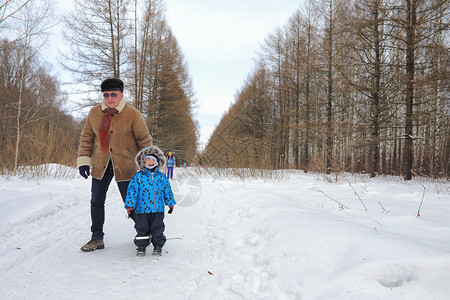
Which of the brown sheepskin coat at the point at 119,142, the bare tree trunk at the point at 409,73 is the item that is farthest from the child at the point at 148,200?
the bare tree trunk at the point at 409,73

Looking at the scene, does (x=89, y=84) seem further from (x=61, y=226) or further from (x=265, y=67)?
(x=265, y=67)

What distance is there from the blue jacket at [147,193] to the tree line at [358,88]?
6.00 meters

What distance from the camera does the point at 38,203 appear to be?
414 cm

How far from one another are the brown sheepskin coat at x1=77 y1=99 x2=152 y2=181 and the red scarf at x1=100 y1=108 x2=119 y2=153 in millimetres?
41

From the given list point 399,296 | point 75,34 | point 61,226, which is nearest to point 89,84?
point 75,34

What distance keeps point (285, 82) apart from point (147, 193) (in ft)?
57.6

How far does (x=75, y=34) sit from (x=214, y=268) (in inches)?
532

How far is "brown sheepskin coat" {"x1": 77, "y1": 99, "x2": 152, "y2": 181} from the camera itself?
8.86ft

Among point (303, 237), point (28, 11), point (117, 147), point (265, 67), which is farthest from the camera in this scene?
point (265, 67)

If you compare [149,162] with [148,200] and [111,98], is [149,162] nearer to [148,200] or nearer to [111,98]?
[148,200]

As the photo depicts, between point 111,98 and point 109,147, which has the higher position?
point 111,98

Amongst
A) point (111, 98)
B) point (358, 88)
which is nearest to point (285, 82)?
point (358, 88)

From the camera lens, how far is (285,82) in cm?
1828

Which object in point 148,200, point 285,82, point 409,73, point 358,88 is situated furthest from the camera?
point 285,82
